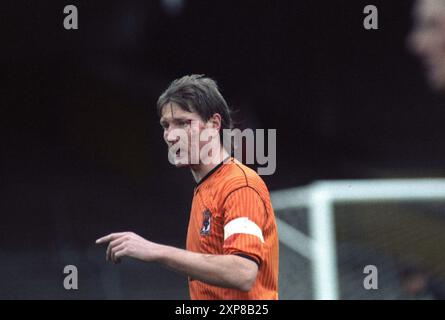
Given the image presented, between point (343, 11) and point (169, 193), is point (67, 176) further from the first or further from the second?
point (343, 11)

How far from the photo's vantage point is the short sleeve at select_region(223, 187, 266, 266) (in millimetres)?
1864

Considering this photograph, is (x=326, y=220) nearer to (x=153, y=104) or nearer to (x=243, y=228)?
(x=153, y=104)

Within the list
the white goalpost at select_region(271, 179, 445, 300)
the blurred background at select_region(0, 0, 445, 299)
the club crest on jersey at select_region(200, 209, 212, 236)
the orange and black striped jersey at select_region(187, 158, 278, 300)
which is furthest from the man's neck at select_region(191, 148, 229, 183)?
the blurred background at select_region(0, 0, 445, 299)

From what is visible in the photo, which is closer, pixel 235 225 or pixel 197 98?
pixel 235 225

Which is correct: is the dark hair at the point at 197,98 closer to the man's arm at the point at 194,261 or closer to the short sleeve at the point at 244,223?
the short sleeve at the point at 244,223

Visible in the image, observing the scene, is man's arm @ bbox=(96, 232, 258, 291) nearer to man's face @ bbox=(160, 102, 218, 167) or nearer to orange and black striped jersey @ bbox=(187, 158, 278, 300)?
orange and black striped jersey @ bbox=(187, 158, 278, 300)

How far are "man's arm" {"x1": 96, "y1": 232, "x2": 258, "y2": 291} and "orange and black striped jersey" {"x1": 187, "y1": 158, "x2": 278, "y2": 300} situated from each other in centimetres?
3

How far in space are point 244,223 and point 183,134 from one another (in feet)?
1.06

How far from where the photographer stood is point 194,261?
6.07 feet

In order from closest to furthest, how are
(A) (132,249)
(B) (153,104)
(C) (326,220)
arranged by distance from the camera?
(A) (132,249) < (C) (326,220) < (B) (153,104)

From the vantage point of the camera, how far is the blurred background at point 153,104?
5.32m

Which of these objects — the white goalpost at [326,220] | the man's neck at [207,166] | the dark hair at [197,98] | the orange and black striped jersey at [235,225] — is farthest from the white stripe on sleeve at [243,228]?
the white goalpost at [326,220]

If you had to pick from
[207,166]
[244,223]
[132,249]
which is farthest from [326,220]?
[132,249]

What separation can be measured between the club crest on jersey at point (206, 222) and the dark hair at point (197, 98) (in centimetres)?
26
